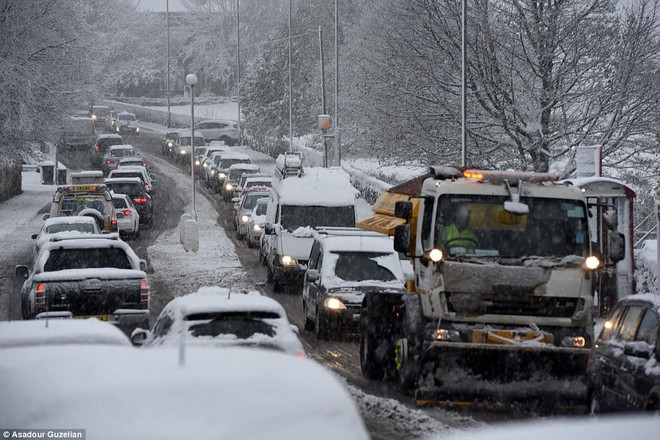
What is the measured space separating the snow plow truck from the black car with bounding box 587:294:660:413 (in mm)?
729

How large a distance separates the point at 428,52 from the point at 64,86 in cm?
1376

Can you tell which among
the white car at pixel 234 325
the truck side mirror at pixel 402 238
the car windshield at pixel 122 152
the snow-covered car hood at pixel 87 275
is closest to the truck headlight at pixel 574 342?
the truck side mirror at pixel 402 238

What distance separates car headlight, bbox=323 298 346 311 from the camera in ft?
59.5

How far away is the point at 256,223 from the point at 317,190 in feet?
22.5

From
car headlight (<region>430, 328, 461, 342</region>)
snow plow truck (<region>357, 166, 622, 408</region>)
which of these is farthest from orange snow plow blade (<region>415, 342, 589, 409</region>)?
car headlight (<region>430, 328, 461, 342</region>)

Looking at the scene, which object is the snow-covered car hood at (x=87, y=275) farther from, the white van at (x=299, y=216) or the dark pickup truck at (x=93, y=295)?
the white van at (x=299, y=216)

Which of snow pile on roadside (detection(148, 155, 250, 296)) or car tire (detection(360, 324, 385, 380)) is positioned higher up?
car tire (detection(360, 324, 385, 380))

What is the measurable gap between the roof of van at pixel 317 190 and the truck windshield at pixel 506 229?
12741mm

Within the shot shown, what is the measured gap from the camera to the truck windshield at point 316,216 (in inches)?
1001

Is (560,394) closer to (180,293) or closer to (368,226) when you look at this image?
(368,226)

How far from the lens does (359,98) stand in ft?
183

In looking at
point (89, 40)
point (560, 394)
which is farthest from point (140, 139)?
point (560, 394)

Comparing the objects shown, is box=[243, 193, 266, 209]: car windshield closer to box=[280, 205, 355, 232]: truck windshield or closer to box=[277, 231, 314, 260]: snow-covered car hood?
box=[280, 205, 355, 232]: truck windshield

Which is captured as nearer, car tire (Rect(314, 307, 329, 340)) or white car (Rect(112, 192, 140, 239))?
car tire (Rect(314, 307, 329, 340))
